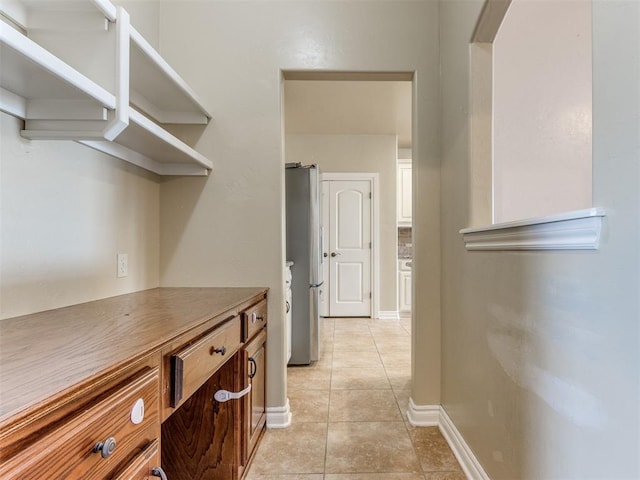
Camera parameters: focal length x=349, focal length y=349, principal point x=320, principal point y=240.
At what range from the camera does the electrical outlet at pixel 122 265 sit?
5.29 ft

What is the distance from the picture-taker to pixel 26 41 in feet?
2.50

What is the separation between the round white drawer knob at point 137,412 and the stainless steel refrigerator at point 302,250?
2.21 m

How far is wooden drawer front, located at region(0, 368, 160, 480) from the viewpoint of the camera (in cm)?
46

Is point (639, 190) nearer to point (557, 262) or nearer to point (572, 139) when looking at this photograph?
point (557, 262)

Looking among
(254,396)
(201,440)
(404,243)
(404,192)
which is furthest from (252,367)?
(404,243)

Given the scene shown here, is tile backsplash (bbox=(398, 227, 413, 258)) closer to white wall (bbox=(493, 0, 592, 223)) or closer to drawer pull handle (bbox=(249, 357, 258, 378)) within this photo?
white wall (bbox=(493, 0, 592, 223))

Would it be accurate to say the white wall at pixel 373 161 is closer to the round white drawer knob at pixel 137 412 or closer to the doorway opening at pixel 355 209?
the doorway opening at pixel 355 209

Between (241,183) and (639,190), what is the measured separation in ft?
5.64

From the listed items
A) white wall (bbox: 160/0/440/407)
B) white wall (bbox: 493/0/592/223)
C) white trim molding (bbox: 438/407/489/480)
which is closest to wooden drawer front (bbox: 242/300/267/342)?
white wall (bbox: 160/0/440/407)

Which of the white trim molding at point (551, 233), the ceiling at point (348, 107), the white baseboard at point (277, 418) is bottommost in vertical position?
the white baseboard at point (277, 418)

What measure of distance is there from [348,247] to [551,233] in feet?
12.7

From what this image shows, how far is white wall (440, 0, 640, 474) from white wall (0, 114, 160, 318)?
5.18ft

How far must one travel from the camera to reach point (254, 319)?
168cm

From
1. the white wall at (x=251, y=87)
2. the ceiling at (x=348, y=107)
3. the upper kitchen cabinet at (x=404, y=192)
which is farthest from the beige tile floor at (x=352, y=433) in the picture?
the upper kitchen cabinet at (x=404, y=192)
